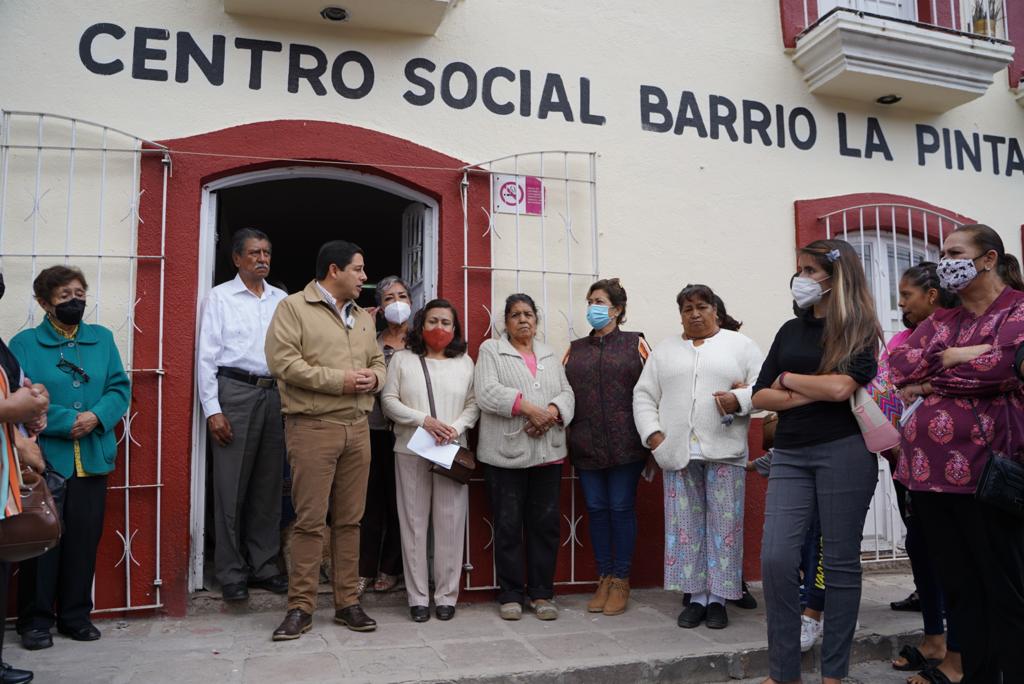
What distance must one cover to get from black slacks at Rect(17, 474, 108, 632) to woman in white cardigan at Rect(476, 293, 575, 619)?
6.88 feet

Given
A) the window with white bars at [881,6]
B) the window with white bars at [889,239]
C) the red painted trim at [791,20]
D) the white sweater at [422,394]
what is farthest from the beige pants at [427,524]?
the window with white bars at [881,6]

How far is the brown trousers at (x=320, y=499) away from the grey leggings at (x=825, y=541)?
2.16 metres

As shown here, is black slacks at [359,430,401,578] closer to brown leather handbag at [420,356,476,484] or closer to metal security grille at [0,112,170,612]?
brown leather handbag at [420,356,476,484]

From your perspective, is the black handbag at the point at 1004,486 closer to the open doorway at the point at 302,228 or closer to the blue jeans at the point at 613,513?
the blue jeans at the point at 613,513

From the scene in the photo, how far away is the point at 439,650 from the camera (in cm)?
423

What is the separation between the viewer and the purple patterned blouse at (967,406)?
11.2ft

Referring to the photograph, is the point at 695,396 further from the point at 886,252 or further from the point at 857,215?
the point at 886,252

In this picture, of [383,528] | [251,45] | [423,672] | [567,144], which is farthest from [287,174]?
[423,672]

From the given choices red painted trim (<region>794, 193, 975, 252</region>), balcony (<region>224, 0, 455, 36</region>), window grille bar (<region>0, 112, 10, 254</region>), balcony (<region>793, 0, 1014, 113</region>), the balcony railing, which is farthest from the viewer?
the balcony railing

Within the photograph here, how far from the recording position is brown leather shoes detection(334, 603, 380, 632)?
178 inches

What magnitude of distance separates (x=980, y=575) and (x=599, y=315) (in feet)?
7.91

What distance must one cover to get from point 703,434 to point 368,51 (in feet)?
10.4

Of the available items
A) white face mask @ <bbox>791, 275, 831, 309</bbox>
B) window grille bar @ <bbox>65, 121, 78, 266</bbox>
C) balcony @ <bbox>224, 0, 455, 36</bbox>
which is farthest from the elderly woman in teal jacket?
white face mask @ <bbox>791, 275, 831, 309</bbox>

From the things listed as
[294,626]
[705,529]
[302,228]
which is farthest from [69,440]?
[302,228]
